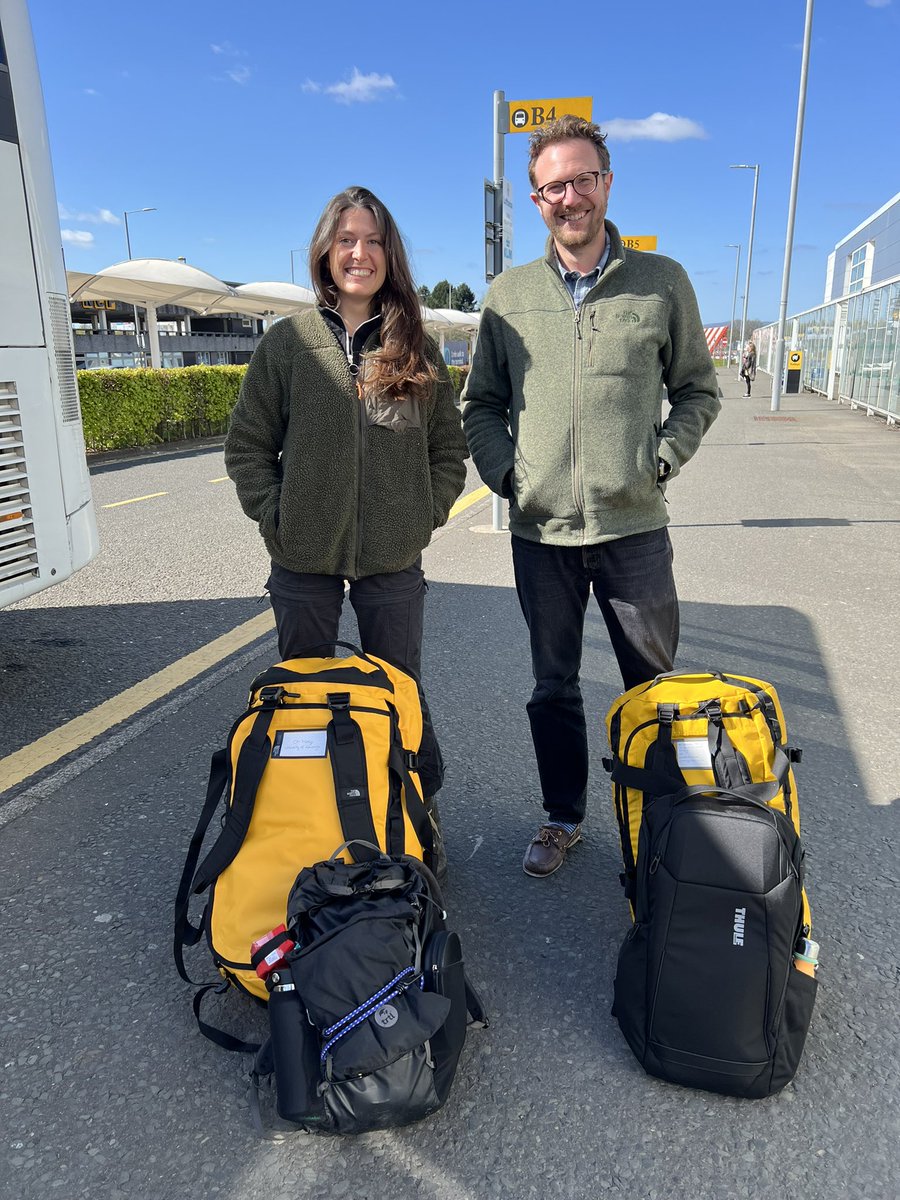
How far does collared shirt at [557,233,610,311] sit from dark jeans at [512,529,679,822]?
716mm

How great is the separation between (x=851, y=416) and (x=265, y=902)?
2240 centimetres

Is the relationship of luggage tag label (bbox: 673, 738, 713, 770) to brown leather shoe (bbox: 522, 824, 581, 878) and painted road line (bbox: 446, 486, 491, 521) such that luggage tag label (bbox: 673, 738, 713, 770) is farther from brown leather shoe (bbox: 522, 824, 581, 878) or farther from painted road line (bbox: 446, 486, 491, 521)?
painted road line (bbox: 446, 486, 491, 521)

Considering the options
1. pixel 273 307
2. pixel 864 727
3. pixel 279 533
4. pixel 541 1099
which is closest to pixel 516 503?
pixel 279 533

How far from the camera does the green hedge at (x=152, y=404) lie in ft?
47.5

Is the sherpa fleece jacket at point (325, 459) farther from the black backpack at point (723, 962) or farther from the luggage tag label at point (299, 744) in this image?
the black backpack at point (723, 962)

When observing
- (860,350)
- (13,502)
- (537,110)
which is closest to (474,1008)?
(13,502)

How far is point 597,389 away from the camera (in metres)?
2.56

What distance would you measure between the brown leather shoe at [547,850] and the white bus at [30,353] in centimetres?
233

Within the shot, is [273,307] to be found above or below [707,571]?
above

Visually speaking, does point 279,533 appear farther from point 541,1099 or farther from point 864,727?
point 864,727

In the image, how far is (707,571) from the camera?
6.60m

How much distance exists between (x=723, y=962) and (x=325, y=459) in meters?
1.63

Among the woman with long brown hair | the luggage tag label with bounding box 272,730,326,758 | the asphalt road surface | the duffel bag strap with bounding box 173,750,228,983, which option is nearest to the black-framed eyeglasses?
the woman with long brown hair

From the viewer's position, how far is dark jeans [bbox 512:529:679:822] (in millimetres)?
2686
